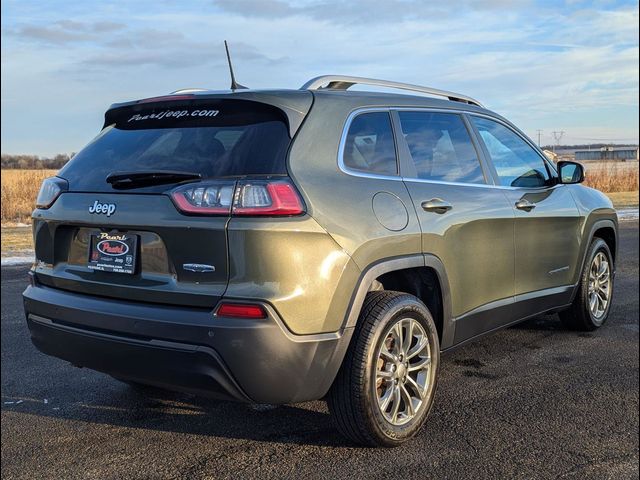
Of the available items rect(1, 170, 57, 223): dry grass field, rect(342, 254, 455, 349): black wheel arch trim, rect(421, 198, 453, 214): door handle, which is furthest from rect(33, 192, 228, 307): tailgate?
rect(1, 170, 57, 223): dry grass field

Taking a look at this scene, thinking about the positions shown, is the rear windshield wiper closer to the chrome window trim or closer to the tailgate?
the tailgate

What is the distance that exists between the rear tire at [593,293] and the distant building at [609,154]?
9106 millimetres

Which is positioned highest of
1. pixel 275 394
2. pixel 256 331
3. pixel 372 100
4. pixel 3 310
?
pixel 372 100

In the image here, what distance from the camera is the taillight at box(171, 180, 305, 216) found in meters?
2.88

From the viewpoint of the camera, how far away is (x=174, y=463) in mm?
3209

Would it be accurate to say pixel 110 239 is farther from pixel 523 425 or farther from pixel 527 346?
pixel 527 346

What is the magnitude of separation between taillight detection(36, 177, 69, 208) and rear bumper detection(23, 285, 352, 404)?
61 centimetres

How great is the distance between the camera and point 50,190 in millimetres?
3510

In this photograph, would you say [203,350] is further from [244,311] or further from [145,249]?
[145,249]

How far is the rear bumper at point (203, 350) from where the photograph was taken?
283cm

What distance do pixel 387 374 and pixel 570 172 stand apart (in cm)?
276

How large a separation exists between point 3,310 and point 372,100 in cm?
503

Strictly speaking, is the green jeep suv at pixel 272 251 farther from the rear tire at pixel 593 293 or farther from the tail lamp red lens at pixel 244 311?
the rear tire at pixel 593 293

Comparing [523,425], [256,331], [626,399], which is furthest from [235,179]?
[626,399]
